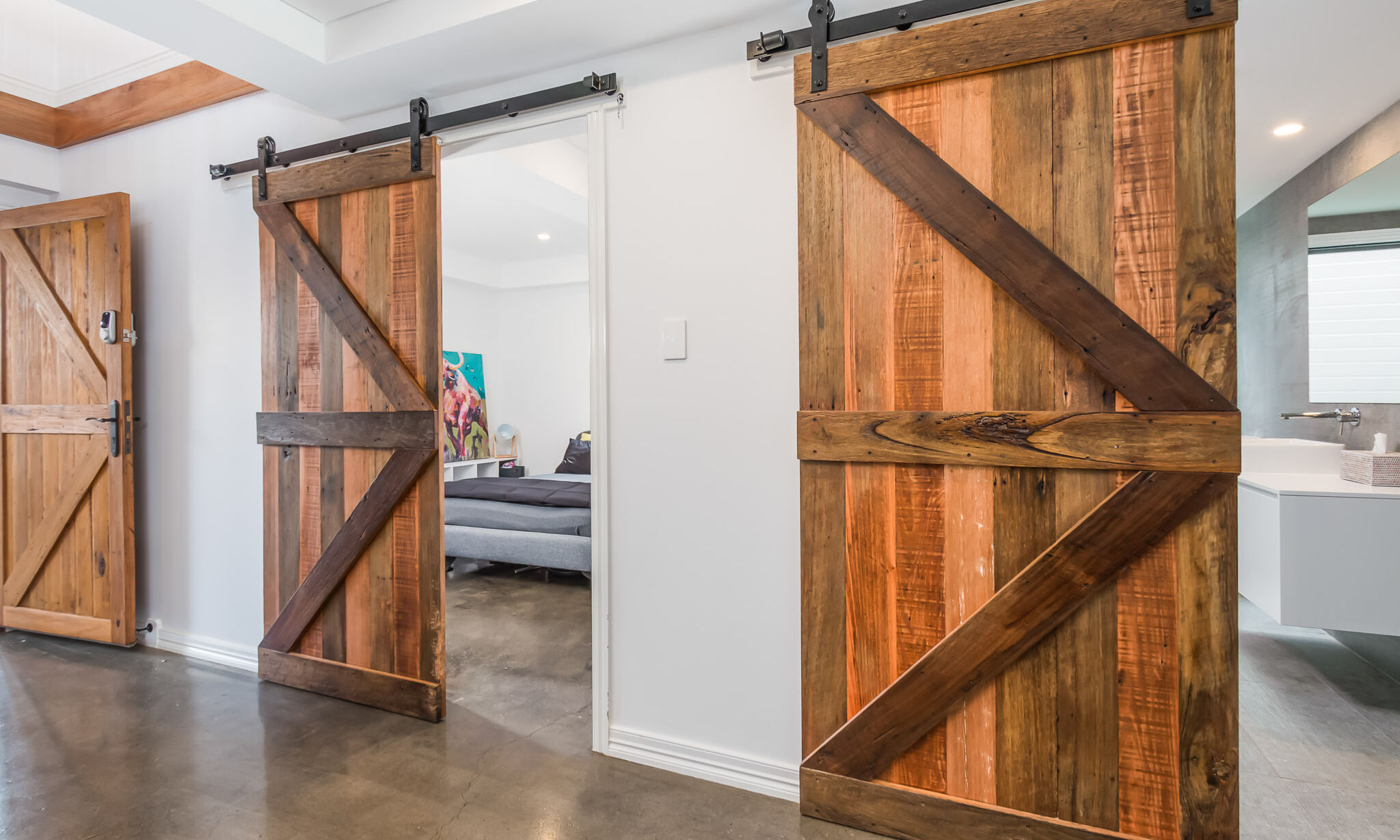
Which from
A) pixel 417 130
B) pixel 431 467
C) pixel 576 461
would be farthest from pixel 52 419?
pixel 576 461

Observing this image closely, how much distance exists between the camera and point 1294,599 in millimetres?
2299

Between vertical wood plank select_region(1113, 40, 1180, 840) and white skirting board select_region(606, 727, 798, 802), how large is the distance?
33.9 inches

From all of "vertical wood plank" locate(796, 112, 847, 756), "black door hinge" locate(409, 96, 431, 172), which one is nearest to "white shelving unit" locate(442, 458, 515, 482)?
"black door hinge" locate(409, 96, 431, 172)

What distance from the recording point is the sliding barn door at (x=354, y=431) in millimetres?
2408

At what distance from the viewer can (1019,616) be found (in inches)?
63.2

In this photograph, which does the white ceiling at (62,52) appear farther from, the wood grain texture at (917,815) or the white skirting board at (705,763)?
the wood grain texture at (917,815)

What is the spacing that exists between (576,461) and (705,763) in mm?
4373

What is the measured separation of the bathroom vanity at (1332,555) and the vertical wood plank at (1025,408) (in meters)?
1.40

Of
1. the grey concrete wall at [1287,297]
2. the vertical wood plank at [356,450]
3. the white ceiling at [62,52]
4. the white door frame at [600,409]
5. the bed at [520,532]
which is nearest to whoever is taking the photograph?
the white door frame at [600,409]

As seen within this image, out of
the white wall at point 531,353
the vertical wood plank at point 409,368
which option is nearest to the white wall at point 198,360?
the vertical wood plank at point 409,368

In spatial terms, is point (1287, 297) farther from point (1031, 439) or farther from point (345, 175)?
point (345, 175)

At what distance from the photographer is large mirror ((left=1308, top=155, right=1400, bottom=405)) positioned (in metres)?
2.62

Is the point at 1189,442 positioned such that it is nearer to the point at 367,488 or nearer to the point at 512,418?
the point at 367,488

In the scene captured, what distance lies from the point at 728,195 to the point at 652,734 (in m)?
1.72
